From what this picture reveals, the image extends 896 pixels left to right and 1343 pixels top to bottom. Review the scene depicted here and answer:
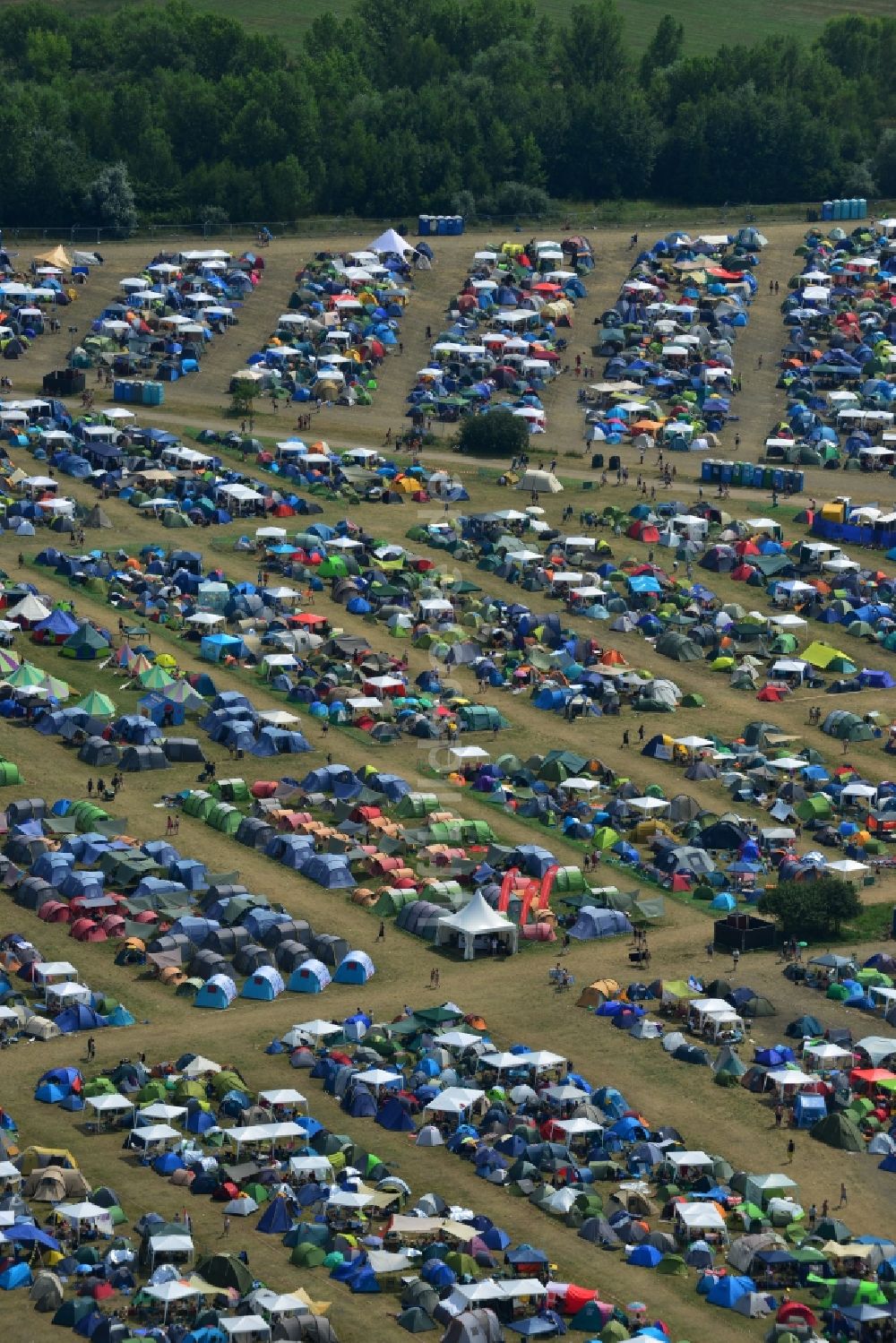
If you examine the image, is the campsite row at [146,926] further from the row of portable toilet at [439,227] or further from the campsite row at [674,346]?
the row of portable toilet at [439,227]

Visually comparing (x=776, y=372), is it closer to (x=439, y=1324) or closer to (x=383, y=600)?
(x=383, y=600)

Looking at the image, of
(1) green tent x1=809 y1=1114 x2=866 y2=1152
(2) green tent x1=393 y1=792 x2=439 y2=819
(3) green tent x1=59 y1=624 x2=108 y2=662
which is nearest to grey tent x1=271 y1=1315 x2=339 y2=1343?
(1) green tent x1=809 y1=1114 x2=866 y2=1152

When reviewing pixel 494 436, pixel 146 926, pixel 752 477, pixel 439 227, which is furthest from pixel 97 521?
pixel 439 227

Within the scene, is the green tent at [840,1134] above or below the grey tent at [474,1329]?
below

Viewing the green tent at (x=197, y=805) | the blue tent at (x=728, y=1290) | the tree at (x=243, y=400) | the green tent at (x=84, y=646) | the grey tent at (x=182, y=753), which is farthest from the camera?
the tree at (x=243, y=400)

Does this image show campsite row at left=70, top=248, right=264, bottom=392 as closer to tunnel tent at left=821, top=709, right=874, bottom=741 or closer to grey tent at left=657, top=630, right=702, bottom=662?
grey tent at left=657, top=630, right=702, bottom=662

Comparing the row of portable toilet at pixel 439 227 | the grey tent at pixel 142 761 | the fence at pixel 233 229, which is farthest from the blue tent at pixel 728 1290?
the row of portable toilet at pixel 439 227
